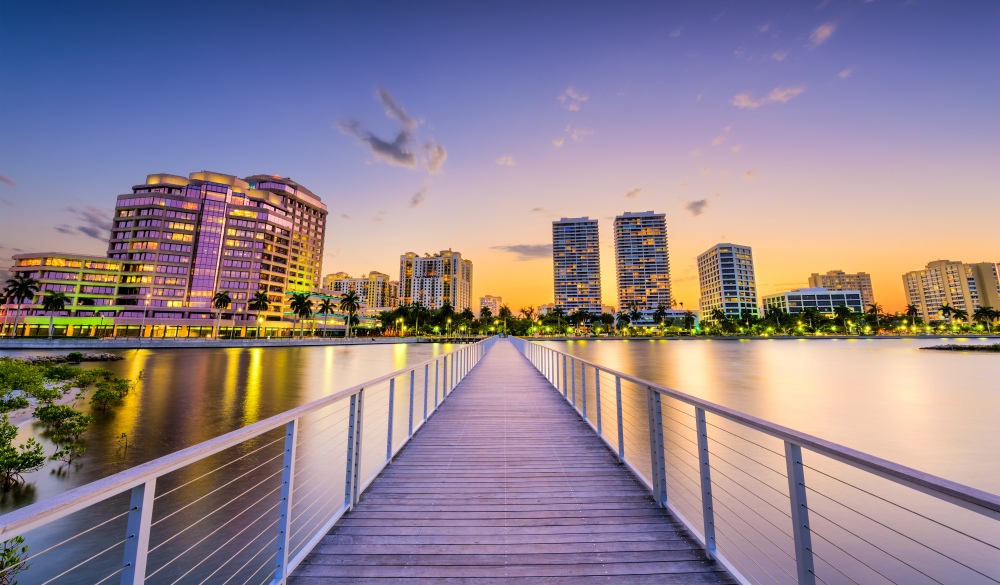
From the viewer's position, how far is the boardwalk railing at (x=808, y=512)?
7.52ft

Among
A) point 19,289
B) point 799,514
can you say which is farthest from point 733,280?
point 19,289

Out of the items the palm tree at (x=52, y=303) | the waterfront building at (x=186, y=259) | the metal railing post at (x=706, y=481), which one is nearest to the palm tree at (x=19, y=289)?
the palm tree at (x=52, y=303)

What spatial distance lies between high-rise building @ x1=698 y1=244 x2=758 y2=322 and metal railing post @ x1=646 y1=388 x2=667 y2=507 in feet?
509

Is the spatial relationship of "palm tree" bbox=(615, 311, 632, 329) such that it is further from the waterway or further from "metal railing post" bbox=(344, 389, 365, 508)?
"metal railing post" bbox=(344, 389, 365, 508)

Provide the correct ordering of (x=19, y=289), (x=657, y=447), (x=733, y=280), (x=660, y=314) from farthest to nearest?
1. (x=733, y=280)
2. (x=660, y=314)
3. (x=19, y=289)
4. (x=657, y=447)

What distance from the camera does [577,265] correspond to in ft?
571

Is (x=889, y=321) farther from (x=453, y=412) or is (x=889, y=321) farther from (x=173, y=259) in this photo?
(x=173, y=259)

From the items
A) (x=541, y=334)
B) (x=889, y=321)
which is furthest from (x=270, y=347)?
(x=889, y=321)

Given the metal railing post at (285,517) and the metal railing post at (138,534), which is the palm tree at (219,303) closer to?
the metal railing post at (285,517)

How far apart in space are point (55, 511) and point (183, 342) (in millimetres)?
65901

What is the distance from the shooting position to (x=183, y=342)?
178ft

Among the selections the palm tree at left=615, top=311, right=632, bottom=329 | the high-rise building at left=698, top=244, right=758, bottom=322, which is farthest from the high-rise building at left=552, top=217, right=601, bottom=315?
the high-rise building at left=698, top=244, right=758, bottom=322

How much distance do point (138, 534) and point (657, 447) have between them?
4.01 metres

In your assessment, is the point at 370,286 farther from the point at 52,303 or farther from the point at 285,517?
the point at 285,517
